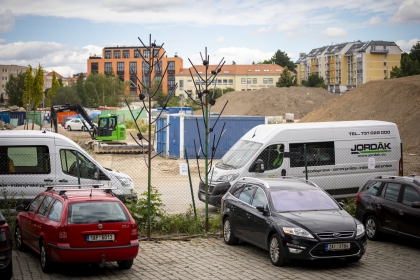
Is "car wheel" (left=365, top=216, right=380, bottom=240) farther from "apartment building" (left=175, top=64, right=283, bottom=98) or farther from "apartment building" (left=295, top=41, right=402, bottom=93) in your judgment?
"apartment building" (left=175, top=64, right=283, bottom=98)

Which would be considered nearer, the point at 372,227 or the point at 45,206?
the point at 45,206

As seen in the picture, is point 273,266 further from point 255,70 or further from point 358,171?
point 255,70

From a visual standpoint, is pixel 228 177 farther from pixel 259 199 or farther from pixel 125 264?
pixel 125 264

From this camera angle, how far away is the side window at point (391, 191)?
13.0 meters

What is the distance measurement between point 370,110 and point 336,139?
111ft

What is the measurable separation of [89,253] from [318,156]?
10.1 metres

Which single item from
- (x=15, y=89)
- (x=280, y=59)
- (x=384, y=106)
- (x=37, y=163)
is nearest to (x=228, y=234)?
(x=37, y=163)

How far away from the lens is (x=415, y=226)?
39.8 ft

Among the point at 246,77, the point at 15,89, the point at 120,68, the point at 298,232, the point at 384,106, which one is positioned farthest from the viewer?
the point at 120,68

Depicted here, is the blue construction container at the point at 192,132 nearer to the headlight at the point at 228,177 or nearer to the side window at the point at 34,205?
the headlight at the point at 228,177

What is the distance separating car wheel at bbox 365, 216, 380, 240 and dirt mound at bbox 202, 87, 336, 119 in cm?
6619

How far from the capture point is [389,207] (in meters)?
12.9

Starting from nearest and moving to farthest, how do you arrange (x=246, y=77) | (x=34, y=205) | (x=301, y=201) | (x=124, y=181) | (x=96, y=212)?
(x=96, y=212)
(x=34, y=205)
(x=301, y=201)
(x=124, y=181)
(x=246, y=77)

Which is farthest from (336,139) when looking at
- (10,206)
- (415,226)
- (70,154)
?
(10,206)
